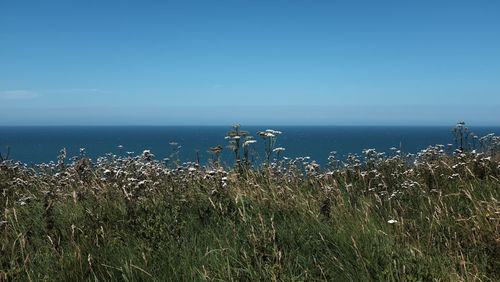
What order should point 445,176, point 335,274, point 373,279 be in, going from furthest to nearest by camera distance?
1. point 445,176
2. point 335,274
3. point 373,279

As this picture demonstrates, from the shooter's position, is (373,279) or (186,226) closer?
(373,279)

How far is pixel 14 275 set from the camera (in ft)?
9.66

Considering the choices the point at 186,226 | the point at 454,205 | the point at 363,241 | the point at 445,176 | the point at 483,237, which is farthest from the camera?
the point at 445,176

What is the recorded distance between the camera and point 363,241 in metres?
3.16

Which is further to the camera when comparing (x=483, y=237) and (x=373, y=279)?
(x=483, y=237)

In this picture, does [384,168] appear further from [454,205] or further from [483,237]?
[483,237]

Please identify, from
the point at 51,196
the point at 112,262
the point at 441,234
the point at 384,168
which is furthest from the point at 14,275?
the point at 384,168

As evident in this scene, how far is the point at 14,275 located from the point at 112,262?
0.87m

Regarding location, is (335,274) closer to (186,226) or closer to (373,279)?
(373,279)

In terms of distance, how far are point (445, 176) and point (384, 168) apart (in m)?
1.89

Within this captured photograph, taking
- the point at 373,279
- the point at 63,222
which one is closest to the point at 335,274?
the point at 373,279

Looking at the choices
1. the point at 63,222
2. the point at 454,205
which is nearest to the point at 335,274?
the point at 454,205

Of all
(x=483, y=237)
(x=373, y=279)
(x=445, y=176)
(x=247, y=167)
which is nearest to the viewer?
(x=373, y=279)

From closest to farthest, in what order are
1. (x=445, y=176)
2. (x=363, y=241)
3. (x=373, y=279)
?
(x=373, y=279)
(x=363, y=241)
(x=445, y=176)
